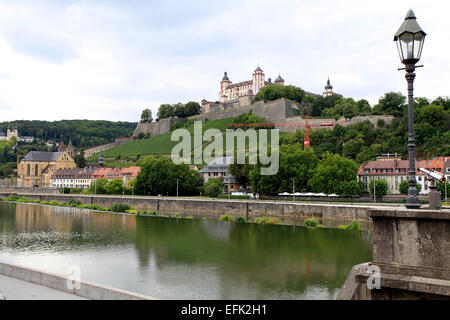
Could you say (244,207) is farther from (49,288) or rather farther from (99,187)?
(99,187)

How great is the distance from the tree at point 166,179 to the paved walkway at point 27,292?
46.7m

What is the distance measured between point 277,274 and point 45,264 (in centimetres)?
1038

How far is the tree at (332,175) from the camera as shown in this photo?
42.6 metres

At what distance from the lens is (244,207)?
40.9 m

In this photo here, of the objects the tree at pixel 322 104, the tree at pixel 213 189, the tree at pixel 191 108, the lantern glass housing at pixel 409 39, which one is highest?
the tree at pixel 191 108

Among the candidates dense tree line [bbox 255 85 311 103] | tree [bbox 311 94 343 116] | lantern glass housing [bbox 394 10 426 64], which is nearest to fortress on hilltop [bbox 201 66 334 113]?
dense tree line [bbox 255 85 311 103]

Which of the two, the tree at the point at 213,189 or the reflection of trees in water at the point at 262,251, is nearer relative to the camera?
the reflection of trees in water at the point at 262,251

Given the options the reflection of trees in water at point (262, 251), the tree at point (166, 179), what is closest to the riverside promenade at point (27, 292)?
the reflection of trees in water at point (262, 251)

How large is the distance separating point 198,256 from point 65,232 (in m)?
13.4

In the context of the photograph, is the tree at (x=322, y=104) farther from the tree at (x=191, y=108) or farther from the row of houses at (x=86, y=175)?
the row of houses at (x=86, y=175)

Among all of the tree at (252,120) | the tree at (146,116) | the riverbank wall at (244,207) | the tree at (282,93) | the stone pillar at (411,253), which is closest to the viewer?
the stone pillar at (411,253)

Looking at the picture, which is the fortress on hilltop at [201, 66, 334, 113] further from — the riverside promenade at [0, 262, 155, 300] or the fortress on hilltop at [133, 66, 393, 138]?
the riverside promenade at [0, 262, 155, 300]

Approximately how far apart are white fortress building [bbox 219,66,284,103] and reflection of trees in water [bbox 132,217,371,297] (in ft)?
262

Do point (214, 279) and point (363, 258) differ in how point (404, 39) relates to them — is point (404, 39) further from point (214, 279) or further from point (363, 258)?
point (363, 258)
